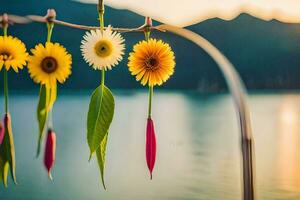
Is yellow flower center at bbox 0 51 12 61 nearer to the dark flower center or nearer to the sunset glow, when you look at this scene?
the dark flower center

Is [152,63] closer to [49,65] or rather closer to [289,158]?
[49,65]

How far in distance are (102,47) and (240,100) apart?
0.35 meters

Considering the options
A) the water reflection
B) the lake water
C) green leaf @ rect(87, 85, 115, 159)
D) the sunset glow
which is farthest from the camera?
the water reflection

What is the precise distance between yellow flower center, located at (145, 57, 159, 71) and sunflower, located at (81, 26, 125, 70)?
0.06 metres

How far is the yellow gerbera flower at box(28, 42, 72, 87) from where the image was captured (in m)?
0.94

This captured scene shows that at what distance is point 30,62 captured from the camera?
3.11 ft

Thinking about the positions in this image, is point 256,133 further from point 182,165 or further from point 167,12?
point 167,12

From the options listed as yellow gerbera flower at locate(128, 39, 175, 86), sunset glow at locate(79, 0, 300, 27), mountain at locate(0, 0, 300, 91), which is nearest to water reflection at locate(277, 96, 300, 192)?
mountain at locate(0, 0, 300, 91)

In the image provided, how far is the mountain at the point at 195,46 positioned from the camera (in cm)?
214

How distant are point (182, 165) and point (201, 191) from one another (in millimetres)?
1108

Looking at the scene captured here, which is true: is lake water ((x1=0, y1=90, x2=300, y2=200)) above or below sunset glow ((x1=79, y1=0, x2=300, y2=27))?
below

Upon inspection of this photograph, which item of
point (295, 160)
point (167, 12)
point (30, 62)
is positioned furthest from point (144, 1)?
point (295, 160)

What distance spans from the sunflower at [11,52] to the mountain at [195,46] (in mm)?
883

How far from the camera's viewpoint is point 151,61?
952 mm
